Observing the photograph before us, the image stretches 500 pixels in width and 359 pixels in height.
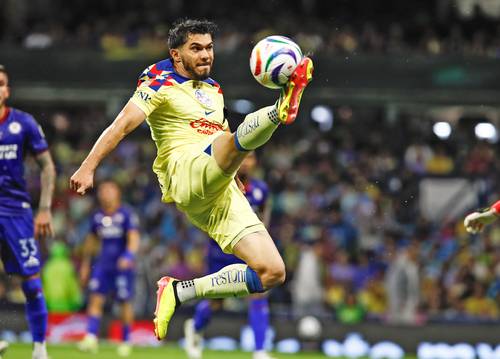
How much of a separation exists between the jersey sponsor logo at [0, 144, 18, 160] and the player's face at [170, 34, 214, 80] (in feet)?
6.45

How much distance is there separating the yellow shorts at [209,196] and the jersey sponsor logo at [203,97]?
11.1 inches

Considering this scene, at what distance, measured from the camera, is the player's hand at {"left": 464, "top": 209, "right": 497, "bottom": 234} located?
25.9ft

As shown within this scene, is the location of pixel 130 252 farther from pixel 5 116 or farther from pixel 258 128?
pixel 258 128

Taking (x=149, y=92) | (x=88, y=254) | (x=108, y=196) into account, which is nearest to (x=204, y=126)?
(x=149, y=92)

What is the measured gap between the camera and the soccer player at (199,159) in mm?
7375

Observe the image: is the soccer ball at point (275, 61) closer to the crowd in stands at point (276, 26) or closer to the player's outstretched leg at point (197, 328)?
the player's outstretched leg at point (197, 328)

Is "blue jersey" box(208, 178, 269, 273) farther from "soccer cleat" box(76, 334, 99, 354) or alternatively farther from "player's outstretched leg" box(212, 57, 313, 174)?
"player's outstretched leg" box(212, 57, 313, 174)

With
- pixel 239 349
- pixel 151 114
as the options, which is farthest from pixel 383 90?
pixel 151 114

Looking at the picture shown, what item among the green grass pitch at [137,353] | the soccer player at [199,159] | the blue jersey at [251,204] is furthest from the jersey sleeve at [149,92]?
the green grass pitch at [137,353]

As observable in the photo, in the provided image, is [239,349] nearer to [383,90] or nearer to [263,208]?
[263,208]

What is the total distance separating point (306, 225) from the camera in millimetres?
17656

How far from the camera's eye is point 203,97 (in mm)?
7852

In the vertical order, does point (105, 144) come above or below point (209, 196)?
above

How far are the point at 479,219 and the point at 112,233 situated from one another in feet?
21.2
